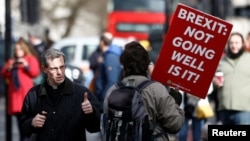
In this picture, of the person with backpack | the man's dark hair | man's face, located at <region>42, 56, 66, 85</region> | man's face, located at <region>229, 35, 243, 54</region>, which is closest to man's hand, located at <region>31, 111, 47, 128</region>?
man's face, located at <region>42, 56, 66, 85</region>

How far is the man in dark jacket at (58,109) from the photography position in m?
9.27

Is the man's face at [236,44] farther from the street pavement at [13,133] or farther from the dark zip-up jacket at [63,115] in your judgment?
the dark zip-up jacket at [63,115]

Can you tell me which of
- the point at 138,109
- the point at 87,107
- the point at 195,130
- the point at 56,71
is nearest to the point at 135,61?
the point at 138,109

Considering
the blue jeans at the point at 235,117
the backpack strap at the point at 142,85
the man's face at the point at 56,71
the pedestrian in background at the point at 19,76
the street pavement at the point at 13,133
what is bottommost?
the street pavement at the point at 13,133

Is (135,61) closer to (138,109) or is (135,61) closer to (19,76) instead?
(138,109)

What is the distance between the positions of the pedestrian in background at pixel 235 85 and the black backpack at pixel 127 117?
453 cm

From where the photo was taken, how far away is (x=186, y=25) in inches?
384

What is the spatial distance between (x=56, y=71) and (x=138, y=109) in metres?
0.83

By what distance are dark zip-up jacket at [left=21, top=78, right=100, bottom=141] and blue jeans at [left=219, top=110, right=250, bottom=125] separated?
4.28m

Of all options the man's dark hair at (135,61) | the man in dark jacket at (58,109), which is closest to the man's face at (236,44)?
the man in dark jacket at (58,109)

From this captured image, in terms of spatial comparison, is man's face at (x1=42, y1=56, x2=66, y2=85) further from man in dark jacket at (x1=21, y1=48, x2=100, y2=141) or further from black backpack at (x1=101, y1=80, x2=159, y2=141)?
black backpack at (x1=101, y1=80, x2=159, y2=141)

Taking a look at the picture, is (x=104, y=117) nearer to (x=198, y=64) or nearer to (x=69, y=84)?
(x=69, y=84)

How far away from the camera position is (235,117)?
13.5 metres

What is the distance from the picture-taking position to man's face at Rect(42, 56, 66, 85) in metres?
9.29
